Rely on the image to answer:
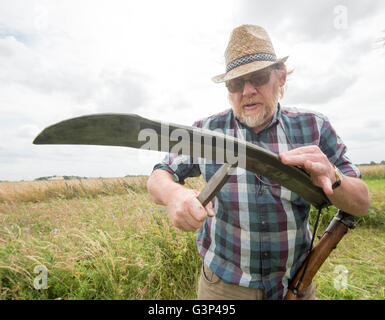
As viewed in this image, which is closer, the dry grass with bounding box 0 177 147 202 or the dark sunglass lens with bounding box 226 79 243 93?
the dark sunglass lens with bounding box 226 79 243 93

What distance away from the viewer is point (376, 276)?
12.4ft

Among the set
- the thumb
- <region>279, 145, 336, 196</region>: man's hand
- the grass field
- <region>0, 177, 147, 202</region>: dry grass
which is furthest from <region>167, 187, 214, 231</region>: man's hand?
<region>0, 177, 147, 202</region>: dry grass

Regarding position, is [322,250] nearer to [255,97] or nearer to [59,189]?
[255,97]

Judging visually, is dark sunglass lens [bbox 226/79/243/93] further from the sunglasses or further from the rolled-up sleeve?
the rolled-up sleeve

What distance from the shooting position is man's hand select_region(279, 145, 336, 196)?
1149 millimetres

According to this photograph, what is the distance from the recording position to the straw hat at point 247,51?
1828mm

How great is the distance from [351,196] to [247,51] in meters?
1.36

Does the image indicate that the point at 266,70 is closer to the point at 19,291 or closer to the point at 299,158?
the point at 299,158

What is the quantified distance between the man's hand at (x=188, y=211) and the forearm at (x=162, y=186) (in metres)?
0.14

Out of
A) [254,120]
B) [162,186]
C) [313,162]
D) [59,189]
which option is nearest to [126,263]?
[162,186]

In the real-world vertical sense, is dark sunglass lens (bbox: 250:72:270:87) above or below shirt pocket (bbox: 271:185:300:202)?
above

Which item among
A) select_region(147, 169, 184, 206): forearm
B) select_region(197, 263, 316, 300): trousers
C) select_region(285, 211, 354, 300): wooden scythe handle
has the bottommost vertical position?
select_region(197, 263, 316, 300): trousers

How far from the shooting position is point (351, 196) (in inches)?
58.7

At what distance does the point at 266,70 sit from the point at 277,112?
369 millimetres
